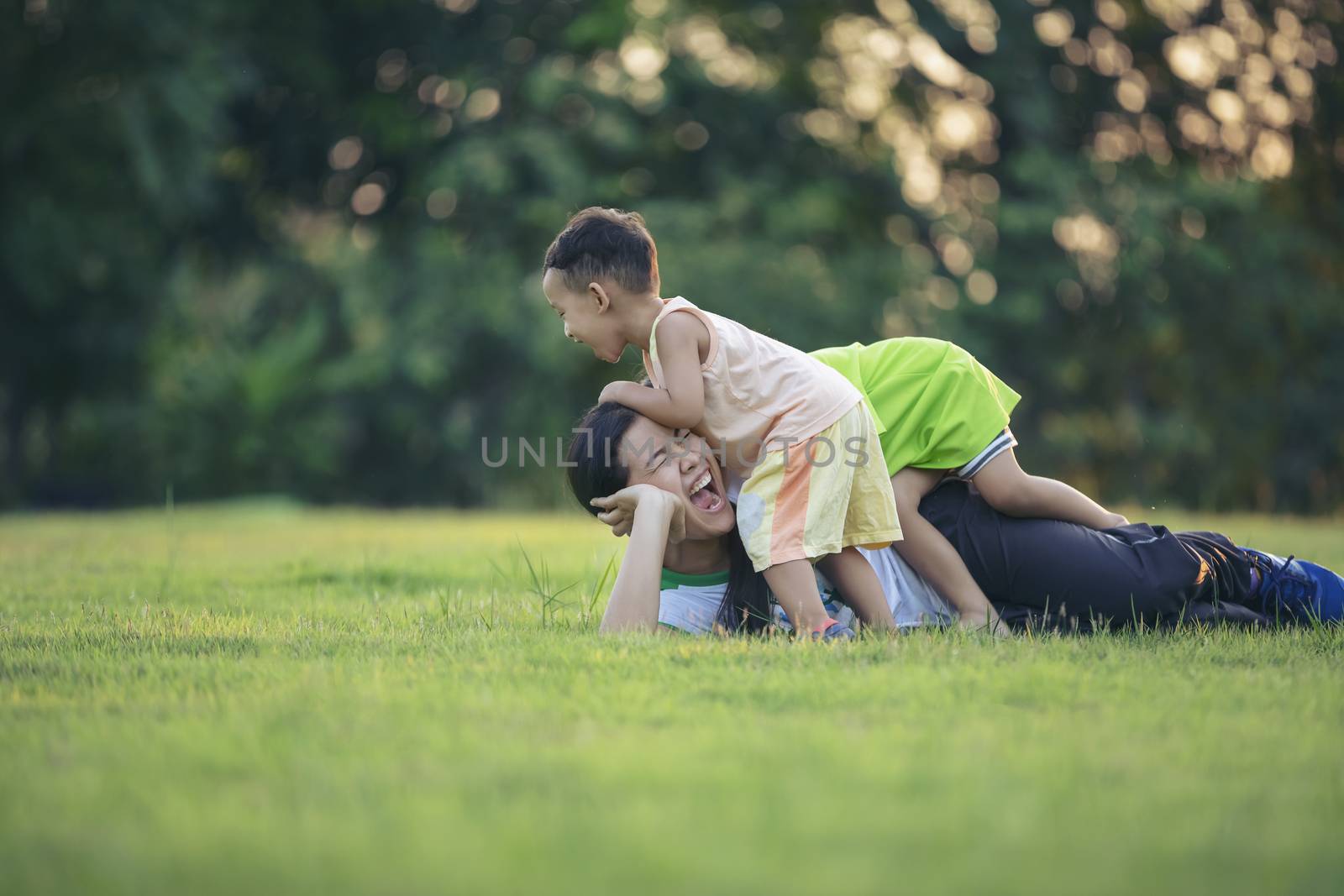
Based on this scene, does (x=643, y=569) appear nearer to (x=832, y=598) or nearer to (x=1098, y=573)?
(x=832, y=598)

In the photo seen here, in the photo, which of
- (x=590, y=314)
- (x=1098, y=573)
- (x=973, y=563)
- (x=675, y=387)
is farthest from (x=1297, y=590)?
(x=590, y=314)

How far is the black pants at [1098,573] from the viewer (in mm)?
3805

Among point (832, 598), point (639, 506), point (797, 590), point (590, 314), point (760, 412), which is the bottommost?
point (832, 598)

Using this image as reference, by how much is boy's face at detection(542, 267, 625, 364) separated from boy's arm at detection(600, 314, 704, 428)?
0.72 feet

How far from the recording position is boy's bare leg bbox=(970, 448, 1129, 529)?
4016mm

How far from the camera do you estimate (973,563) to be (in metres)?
3.97

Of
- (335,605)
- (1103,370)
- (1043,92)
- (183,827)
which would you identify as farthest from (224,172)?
(183,827)

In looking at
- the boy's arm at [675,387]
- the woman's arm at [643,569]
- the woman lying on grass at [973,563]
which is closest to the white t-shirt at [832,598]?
the woman lying on grass at [973,563]

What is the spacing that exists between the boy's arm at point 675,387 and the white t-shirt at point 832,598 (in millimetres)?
548

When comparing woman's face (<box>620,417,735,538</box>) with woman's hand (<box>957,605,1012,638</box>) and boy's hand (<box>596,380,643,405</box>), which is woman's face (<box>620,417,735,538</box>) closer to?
boy's hand (<box>596,380,643,405</box>)

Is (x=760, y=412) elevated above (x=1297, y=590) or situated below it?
above

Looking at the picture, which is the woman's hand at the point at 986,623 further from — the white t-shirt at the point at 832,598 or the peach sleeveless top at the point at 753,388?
the peach sleeveless top at the point at 753,388

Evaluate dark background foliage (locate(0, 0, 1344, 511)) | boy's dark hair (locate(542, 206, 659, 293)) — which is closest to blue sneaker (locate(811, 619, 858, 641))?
boy's dark hair (locate(542, 206, 659, 293))

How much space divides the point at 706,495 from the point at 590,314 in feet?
2.35
